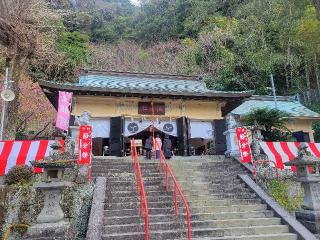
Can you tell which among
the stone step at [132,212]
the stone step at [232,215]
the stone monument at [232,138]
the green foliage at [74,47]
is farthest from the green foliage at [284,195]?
the green foliage at [74,47]

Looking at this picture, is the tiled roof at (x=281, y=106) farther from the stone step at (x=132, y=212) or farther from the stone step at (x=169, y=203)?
the stone step at (x=132, y=212)

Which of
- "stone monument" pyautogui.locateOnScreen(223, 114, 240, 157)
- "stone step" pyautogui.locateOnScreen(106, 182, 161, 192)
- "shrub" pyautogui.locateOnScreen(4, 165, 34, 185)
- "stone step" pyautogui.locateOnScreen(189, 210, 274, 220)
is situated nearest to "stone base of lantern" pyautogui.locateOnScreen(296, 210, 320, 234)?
"stone step" pyautogui.locateOnScreen(189, 210, 274, 220)

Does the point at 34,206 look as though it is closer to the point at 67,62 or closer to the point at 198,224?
the point at 198,224

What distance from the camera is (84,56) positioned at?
29391 mm

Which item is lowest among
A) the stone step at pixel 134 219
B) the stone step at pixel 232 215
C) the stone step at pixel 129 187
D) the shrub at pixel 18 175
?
the stone step at pixel 232 215

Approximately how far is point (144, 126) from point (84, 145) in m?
6.02

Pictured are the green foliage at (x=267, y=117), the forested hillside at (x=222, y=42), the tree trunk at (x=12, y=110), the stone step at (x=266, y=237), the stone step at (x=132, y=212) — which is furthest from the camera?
the forested hillside at (x=222, y=42)

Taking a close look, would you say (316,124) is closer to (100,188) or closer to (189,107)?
(189,107)

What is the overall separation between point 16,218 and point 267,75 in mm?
24664

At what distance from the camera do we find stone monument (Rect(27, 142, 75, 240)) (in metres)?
6.30

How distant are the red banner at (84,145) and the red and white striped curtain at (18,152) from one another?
171cm

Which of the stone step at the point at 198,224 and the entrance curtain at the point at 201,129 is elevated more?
the entrance curtain at the point at 201,129

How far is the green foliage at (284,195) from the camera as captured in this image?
28.3 feet

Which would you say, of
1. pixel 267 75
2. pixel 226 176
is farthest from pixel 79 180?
pixel 267 75
